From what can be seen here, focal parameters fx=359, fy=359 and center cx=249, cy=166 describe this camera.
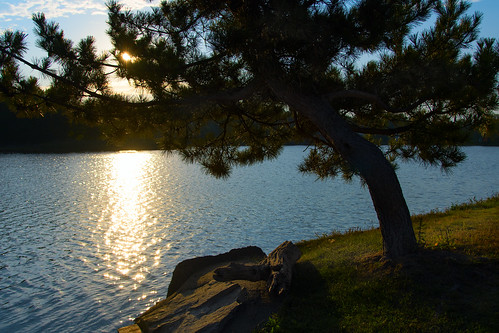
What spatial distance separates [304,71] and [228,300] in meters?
3.93

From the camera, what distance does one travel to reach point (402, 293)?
4.82 meters

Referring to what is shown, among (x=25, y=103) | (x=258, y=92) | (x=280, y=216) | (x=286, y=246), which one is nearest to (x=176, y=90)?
(x=258, y=92)

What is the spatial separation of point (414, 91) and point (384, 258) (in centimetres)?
279

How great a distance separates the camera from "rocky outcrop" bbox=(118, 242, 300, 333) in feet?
16.9

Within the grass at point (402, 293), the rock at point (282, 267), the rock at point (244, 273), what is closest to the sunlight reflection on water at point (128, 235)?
the rock at point (244, 273)

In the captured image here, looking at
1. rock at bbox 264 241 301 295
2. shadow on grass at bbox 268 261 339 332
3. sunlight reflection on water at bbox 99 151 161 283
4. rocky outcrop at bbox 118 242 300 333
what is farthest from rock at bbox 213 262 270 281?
sunlight reflection on water at bbox 99 151 161 283

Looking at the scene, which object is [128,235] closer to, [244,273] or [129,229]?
[129,229]

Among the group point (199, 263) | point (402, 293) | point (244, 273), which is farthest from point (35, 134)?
point (402, 293)

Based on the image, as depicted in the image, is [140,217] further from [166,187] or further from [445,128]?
[445,128]

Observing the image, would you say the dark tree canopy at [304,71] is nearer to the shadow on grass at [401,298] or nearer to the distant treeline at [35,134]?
the shadow on grass at [401,298]

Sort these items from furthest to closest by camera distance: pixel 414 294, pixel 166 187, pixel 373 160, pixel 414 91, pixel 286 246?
pixel 166 187
pixel 286 246
pixel 414 91
pixel 373 160
pixel 414 294

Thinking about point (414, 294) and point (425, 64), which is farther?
point (425, 64)

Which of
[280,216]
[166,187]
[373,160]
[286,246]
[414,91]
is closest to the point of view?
[373,160]

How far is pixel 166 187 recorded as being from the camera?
85.9 ft
